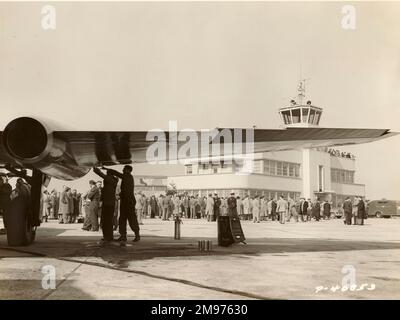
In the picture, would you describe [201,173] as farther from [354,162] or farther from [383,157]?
[383,157]

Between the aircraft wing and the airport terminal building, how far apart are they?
32915mm

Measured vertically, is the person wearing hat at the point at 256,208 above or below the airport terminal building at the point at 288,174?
below

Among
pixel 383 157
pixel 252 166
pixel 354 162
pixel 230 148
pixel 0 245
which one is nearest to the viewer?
pixel 230 148

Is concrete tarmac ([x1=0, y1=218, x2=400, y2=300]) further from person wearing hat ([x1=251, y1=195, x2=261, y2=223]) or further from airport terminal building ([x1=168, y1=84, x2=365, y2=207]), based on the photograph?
airport terminal building ([x1=168, y1=84, x2=365, y2=207])

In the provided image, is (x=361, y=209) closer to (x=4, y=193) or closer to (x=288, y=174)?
(x=4, y=193)

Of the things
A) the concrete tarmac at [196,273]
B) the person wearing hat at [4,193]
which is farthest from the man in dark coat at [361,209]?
the person wearing hat at [4,193]

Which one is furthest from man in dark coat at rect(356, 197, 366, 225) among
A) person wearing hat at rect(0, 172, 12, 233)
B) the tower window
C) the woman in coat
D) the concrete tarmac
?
person wearing hat at rect(0, 172, 12, 233)

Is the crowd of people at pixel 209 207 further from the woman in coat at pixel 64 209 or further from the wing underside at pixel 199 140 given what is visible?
the wing underside at pixel 199 140

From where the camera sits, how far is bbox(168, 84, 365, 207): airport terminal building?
42156mm

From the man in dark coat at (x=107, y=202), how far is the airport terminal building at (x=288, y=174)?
104 ft

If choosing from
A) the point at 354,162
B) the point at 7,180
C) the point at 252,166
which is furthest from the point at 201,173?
the point at 7,180

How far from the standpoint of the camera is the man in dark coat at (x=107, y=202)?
10.6 m

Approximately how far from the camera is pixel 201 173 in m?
43.9
